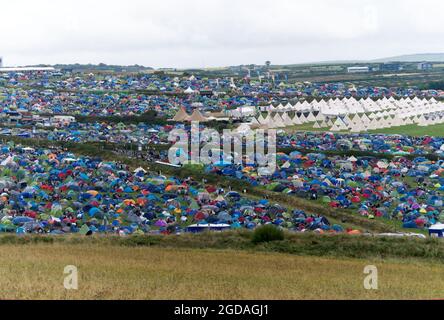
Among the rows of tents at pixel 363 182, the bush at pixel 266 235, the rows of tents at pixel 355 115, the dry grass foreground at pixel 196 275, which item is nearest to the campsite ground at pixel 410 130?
the rows of tents at pixel 355 115

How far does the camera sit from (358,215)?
1130 inches

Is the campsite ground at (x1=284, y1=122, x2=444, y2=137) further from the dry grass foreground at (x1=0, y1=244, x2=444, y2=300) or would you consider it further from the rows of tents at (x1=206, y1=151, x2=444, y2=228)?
the dry grass foreground at (x1=0, y1=244, x2=444, y2=300)

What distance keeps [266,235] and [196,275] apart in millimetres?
5227

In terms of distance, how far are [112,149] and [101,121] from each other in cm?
1702

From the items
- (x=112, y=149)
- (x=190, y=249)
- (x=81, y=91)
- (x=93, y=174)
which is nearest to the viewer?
(x=190, y=249)

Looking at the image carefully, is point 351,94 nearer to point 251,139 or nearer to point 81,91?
point 81,91

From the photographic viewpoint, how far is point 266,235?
668 inches

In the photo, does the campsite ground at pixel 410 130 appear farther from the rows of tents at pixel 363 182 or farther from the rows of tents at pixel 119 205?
the rows of tents at pixel 119 205

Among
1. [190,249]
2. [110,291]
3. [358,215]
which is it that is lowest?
[358,215]

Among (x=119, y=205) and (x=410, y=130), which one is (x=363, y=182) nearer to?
(x=119, y=205)

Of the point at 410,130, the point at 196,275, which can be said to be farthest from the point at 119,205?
the point at 410,130

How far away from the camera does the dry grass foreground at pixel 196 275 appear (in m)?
9.81

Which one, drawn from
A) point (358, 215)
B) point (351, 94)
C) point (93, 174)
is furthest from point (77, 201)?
point (351, 94)

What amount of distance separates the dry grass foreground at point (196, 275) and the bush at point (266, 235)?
116 centimetres
